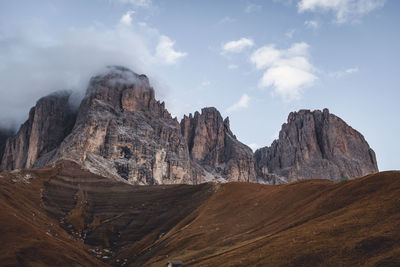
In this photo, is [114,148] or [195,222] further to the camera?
[114,148]

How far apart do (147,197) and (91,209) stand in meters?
18.4

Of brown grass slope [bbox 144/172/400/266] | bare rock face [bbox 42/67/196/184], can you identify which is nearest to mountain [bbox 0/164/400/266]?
brown grass slope [bbox 144/172/400/266]

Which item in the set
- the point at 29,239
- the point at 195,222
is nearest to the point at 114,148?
the point at 195,222

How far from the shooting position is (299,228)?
140ft

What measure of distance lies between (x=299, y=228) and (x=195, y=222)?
37256 millimetres

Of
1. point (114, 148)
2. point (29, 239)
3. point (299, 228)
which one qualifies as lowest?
point (299, 228)

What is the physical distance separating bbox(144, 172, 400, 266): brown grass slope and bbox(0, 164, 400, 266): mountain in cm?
14

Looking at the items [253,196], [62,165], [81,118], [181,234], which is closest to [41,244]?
[181,234]

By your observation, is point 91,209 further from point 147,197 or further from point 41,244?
point 41,244

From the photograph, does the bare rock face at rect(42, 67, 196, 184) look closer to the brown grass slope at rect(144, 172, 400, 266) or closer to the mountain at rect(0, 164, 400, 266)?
the mountain at rect(0, 164, 400, 266)

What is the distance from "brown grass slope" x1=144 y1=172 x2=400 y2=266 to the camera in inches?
1147

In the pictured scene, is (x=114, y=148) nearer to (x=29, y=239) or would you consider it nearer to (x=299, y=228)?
(x=29, y=239)

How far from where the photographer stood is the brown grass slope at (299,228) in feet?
95.6

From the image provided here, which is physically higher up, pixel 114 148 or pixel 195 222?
pixel 114 148
